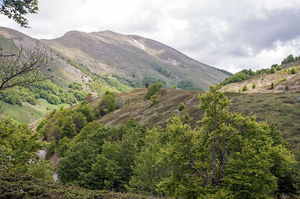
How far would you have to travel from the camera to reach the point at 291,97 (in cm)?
5803

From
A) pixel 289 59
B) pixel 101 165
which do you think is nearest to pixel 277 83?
pixel 289 59

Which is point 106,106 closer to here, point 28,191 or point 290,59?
point 28,191

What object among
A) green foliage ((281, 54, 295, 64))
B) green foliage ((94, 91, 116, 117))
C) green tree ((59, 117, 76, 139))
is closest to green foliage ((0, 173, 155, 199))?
green tree ((59, 117, 76, 139))

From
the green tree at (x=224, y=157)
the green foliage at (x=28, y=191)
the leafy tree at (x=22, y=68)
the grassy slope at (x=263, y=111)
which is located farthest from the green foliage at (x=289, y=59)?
the leafy tree at (x=22, y=68)

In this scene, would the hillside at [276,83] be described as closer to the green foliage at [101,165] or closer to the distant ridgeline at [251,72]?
the distant ridgeline at [251,72]

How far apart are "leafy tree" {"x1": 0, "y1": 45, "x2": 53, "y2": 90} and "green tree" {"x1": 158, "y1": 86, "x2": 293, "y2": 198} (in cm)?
1242

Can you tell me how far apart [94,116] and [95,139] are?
2376 inches

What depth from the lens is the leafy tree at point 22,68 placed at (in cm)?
1226

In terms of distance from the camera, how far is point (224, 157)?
17.1 metres

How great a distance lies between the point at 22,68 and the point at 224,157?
18.3 metres

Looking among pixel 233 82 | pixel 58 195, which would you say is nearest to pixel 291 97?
pixel 58 195

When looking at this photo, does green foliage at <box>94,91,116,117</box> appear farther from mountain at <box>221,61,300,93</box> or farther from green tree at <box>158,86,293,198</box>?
green tree at <box>158,86,293,198</box>

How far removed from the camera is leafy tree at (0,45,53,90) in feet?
40.2

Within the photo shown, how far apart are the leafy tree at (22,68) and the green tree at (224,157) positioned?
40.8ft
